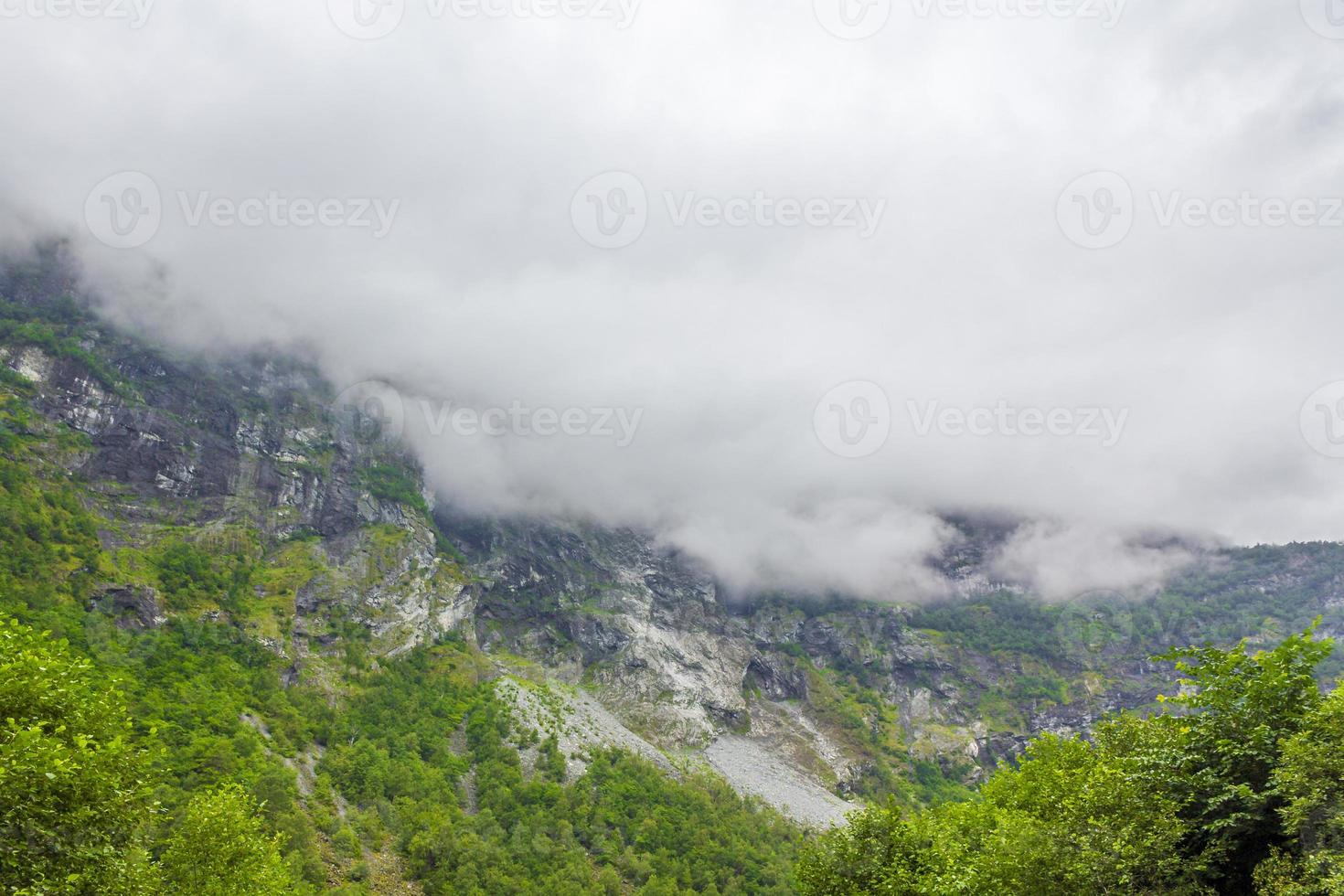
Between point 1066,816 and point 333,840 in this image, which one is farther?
point 333,840

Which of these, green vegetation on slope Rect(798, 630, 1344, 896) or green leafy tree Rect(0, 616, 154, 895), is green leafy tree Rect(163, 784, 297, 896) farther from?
green vegetation on slope Rect(798, 630, 1344, 896)

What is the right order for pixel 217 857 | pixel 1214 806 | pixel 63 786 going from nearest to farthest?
pixel 1214 806 → pixel 63 786 → pixel 217 857

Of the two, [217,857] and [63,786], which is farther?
[217,857]

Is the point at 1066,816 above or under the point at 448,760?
above

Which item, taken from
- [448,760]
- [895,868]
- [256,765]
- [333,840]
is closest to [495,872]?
[333,840]

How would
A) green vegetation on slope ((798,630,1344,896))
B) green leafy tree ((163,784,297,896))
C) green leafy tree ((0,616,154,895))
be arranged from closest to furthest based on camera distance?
green vegetation on slope ((798,630,1344,896))
green leafy tree ((0,616,154,895))
green leafy tree ((163,784,297,896))

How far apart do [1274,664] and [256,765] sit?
482 feet

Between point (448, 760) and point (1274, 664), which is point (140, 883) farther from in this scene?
point (448, 760)

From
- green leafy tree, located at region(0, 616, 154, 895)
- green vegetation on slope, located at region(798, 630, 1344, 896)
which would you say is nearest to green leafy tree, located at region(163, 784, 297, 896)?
green leafy tree, located at region(0, 616, 154, 895)

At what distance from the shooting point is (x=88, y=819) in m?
29.4

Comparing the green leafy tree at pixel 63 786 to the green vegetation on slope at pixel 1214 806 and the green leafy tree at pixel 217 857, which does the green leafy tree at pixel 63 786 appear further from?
the green vegetation on slope at pixel 1214 806

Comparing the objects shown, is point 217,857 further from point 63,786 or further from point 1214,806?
point 1214,806

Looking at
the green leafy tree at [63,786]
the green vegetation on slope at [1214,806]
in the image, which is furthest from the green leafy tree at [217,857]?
the green vegetation on slope at [1214,806]

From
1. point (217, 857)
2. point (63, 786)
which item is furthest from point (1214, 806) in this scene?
point (217, 857)
